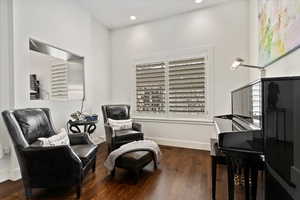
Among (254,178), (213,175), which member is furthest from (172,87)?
(254,178)

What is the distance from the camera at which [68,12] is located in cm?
346

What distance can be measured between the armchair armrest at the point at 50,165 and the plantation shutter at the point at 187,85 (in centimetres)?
270

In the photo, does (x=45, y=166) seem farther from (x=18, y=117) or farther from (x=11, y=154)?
(x=11, y=154)

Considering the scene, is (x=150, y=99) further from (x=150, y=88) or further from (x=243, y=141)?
(x=243, y=141)

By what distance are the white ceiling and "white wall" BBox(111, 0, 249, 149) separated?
0.18m

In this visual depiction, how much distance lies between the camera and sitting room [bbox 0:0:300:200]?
4.30ft

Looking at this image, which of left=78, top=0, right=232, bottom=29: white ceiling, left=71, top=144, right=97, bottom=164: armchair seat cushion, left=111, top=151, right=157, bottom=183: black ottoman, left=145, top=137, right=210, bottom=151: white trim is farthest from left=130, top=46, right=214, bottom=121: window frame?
left=71, top=144, right=97, bottom=164: armchair seat cushion

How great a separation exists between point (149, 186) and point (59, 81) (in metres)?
2.82

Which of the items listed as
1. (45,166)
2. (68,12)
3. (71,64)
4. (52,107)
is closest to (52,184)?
(45,166)

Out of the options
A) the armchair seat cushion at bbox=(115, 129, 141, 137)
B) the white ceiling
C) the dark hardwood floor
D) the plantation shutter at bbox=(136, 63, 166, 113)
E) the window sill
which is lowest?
the dark hardwood floor

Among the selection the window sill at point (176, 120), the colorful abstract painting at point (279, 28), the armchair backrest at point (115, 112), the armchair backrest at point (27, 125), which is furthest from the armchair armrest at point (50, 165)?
the window sill at point (176, 120)

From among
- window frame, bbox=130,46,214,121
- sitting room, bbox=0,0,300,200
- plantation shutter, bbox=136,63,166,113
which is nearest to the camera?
sitting room, bbox=0,0,300,200

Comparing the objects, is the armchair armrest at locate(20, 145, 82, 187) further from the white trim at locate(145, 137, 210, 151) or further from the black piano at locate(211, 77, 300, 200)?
the white trim at locate(145, 137, 210, 151)

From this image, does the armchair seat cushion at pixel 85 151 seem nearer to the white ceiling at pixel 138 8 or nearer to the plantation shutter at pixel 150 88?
the plantation shutter at pixel 150 88
